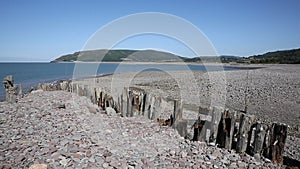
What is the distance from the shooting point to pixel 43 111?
1002 centimetres

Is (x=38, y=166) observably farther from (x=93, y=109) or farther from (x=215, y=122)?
(x=93, y=109)

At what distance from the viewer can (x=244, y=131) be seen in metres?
5.93

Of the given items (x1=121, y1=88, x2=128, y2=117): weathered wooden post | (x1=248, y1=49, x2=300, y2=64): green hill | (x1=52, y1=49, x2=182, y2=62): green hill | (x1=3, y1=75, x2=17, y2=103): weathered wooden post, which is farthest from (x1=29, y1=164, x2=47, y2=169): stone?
(x1=248, y1=49, x2=300, y2=64): green hill

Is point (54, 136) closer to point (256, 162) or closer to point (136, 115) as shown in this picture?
point (136, 115)

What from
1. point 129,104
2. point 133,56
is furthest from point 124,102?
point 133,56

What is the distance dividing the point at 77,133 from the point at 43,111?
3.85 metres

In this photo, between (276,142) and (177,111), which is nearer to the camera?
A: (276,142)

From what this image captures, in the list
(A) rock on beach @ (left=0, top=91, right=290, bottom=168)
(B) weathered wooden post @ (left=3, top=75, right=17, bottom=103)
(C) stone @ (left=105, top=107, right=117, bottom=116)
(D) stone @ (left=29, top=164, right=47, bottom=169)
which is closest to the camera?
(D) stone @ (left=29, top=164, right=47, bottom=169)

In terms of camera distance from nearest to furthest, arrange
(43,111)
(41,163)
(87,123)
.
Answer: (41,163) → (87,123) → (43,111)

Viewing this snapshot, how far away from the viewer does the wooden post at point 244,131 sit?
231 inches

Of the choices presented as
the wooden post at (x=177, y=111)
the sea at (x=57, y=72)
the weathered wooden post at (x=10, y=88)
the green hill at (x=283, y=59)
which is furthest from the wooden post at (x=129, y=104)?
the green hill at (x=283, y=59)

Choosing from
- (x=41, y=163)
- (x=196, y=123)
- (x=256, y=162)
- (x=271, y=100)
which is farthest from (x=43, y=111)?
(x=271, y=100)

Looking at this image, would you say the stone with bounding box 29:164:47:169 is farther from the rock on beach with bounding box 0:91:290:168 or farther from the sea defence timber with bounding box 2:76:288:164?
the sea defence timber with bounding box 2:76:288:164

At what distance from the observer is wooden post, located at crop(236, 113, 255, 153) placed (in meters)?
5.87
